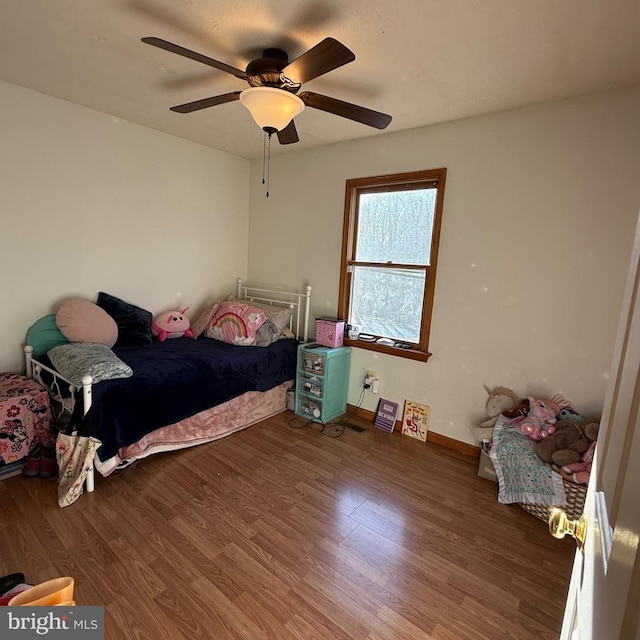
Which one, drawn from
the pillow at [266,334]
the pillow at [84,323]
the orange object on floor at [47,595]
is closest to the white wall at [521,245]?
the pillow at [266,334]

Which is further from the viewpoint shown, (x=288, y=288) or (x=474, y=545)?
(x=288, y=288)

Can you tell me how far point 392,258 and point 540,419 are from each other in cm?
163

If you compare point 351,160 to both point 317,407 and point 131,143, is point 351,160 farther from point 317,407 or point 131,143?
point 317,407

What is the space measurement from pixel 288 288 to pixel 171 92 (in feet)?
6.37

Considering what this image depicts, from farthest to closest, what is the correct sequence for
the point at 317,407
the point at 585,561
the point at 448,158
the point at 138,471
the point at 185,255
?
the point at 185,255 → the point at 317,407 → the point at 448,158 → the point at 138,471 → the point at 585,561

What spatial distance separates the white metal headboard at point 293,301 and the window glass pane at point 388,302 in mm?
481

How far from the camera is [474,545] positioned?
6.26 feet

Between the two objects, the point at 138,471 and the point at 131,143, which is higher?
the point at 131,143

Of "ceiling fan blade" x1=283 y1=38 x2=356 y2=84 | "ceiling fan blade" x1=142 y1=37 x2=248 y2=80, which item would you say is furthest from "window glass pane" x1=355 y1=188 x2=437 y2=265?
"ceiling fan blade" x1=142 y1=37 x2=248 y2=80

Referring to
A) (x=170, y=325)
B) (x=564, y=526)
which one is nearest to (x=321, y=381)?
(x=170, y=325)

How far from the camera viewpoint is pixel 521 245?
2461 mm

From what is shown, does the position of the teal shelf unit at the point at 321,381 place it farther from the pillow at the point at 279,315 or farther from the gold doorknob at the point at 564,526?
the gold doorknob at the point at 564,526

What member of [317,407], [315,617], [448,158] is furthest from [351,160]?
[315,617]

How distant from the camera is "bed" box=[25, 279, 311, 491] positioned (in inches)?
83.8
